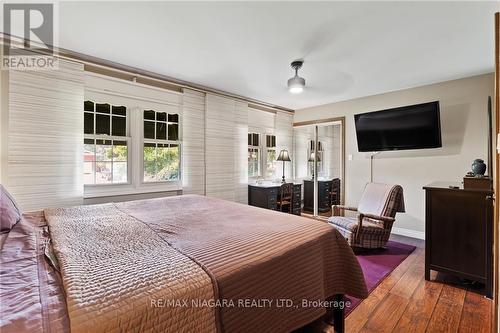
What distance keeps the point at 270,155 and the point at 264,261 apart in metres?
4.28

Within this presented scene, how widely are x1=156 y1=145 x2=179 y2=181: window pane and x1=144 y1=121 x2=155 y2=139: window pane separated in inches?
8.1

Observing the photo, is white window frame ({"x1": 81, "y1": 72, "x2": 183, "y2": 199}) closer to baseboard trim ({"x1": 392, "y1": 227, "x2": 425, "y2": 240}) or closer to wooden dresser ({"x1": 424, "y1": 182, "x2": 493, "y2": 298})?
wooden dresser ({"x1": 424, "y1": 182, "x2": 493, "y2": 298})

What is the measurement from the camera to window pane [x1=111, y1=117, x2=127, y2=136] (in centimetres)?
330

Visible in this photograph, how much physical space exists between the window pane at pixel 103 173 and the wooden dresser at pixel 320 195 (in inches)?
162

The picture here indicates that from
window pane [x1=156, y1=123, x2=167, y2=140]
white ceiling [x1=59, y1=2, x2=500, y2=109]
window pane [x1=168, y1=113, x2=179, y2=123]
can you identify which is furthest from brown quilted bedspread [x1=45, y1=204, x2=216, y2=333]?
window pane [x1=168, y1=113, x2=179, y2=123]

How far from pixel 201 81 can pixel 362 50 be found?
222 cm

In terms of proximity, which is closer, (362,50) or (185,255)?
(185,255)

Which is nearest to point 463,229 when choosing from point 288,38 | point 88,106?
point 288,38

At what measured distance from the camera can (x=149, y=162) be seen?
357cm

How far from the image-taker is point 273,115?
5.26 metres

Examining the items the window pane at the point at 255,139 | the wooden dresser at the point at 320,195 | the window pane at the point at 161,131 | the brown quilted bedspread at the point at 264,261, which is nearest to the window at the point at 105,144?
the window pane at the point at 161,131

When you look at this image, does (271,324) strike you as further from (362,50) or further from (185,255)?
(362,50)

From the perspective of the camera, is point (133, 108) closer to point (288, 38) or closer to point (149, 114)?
point (149, 114)

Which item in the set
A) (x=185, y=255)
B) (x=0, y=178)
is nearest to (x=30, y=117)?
(x=0, y=178)
